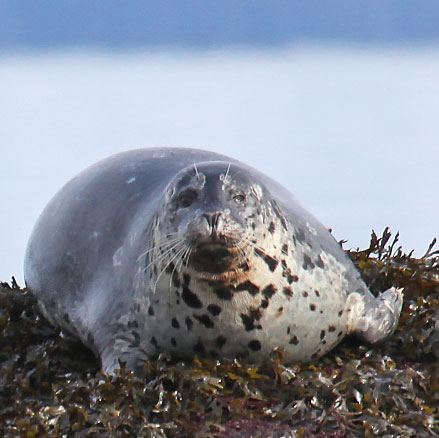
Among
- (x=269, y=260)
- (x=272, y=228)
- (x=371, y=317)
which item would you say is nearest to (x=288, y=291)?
(x=269, y=260)

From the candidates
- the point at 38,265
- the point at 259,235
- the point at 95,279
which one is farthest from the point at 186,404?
the point at 38,265

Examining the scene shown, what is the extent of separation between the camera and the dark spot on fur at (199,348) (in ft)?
23.3

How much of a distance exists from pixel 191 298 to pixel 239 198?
600mm

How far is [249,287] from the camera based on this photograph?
6883mm

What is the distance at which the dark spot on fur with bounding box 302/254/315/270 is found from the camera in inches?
285

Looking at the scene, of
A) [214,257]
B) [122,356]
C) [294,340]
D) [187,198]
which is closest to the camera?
[214,257]

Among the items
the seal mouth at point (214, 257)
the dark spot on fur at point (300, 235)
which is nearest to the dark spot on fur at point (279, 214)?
the dark spot on fur at point (300, 235)

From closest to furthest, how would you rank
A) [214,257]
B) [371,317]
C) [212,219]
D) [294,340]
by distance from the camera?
[212,219]
[214,257]
[294,340]
[371,317]

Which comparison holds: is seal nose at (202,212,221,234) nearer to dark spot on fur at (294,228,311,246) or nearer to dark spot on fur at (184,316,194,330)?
dark spot on fur at (184,316,194,330)

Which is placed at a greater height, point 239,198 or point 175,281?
point 239,198

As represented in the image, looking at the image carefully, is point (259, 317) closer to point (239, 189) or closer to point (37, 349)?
point (239, 189)

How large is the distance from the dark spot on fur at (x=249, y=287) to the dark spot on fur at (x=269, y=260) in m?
0.13

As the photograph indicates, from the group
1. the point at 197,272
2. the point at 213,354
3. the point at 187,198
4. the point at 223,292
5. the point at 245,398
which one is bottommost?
the point at 245,398

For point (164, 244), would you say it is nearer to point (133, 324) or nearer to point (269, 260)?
point (269, 260)
